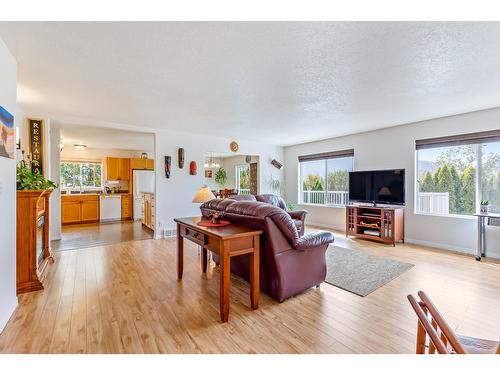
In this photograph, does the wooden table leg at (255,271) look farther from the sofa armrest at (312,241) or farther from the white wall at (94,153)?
the white wall at (94,153)

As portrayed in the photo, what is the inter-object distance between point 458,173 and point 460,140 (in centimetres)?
57

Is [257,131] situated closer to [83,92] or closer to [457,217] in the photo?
[83,92]

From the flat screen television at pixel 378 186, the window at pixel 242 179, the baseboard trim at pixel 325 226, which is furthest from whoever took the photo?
the window at pixel 242 179

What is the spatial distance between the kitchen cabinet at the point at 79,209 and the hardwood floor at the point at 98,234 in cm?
32

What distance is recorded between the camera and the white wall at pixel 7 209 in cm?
195

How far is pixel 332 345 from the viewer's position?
68.8 inches

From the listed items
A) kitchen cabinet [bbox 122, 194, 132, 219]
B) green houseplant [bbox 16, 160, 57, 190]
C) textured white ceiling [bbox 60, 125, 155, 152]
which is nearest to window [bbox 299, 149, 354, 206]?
textured white ceiling [bbox 60, 125, 155, 152]

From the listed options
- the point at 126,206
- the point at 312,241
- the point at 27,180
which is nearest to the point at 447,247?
the point at 312,241

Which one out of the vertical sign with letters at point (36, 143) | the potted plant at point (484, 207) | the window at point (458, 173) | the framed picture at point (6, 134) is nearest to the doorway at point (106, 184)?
the vertical sign with letters at point (36, 143)

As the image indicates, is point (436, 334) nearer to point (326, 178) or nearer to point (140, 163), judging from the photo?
point (326, 178)

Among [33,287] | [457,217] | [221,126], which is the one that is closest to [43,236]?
[33,287]

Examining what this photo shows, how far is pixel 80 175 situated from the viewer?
306 inches

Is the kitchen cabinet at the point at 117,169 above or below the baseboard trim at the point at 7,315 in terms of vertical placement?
above
